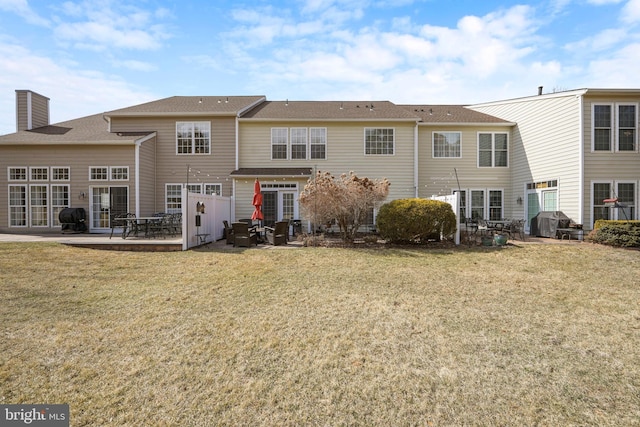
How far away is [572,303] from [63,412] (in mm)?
6986

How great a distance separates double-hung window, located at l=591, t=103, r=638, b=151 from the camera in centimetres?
1267

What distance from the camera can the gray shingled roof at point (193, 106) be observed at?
1572 cm

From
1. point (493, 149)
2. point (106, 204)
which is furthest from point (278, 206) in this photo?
point (493, 149)

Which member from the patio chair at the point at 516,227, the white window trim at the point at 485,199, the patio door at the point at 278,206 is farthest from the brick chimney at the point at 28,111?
the patio chair at the point at 516,227

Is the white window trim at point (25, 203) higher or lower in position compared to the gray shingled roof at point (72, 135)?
lower

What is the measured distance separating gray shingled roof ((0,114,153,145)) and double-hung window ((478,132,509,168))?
17.1 metres

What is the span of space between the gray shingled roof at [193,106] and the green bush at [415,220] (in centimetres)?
960

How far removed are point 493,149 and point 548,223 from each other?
16.5ft

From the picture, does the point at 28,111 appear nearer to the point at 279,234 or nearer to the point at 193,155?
the point at 193,155

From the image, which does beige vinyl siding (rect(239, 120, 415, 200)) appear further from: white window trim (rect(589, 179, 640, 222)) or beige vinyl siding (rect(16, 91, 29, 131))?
beige vinyl siding (rect(16, 91, 29, 131))

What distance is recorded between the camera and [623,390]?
2910 mm

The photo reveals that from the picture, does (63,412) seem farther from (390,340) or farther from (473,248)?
(473,248)

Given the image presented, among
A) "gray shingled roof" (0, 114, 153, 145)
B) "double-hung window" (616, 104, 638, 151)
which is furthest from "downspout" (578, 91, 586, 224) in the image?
"gray shingled roof" (0, 114, 153, 145)

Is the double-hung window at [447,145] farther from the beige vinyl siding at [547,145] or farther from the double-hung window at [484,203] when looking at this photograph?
the beige vinyl siding at [547,145]
